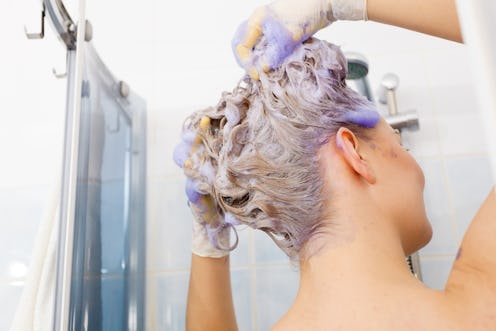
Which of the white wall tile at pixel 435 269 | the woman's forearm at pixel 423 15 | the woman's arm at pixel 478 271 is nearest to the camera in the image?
the woman's arm at pixel 478 271

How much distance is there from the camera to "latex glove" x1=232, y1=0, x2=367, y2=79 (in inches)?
31.8

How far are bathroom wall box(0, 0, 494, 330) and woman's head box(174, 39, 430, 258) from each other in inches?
16.3

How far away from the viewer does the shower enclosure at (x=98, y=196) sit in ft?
2.68

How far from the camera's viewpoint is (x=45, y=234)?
0.89 meters

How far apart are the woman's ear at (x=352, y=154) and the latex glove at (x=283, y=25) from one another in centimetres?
16

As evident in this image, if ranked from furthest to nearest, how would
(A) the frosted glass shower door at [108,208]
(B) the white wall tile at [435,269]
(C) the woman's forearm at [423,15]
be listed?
(B) the white wall tile at [435,269] < (A) the frosted glass shower door at [108,208] < (C) the woman's forearm at [423,15]

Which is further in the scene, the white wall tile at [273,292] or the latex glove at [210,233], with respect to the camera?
the white wall tile at [273,292]

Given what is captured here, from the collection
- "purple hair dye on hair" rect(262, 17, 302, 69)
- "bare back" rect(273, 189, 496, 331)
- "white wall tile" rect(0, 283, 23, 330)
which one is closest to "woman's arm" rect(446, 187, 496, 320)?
"bare back" rect(273, 189, 496, 331)

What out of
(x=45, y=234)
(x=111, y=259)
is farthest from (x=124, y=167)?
(x=45, y=234)

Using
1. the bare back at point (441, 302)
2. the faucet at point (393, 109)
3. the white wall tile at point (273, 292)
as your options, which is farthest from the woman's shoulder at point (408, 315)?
the faucet at point (393, 109)

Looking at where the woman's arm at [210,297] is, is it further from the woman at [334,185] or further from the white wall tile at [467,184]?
the white wall tile at [467,184]

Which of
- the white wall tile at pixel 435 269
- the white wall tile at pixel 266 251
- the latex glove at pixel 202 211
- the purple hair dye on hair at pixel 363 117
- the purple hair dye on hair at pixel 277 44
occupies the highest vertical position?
the purple hair dye on hair at pixel 277 44

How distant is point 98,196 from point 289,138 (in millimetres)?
471

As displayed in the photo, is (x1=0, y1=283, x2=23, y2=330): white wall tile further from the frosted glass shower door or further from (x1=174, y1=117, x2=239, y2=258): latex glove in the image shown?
(x1=174, y1=117, x2=239, y2=258): latex glove
